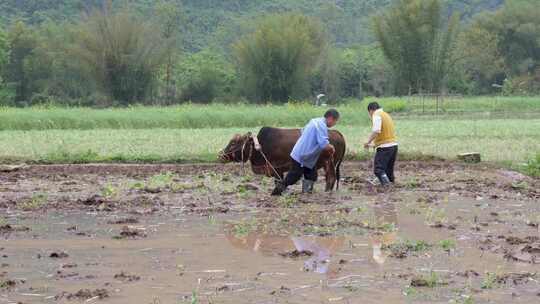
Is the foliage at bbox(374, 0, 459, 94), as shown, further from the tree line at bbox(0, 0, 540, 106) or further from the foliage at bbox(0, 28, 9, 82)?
the foliage at bbox(0, 28, 9, 82)

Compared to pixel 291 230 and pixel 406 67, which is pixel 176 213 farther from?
pixel 406 67

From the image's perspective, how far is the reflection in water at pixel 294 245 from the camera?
8805mm

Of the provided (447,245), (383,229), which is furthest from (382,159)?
(447,245)

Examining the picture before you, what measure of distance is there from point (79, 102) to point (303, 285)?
45.0m

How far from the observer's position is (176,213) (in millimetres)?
11758

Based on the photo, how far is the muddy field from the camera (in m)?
7.41

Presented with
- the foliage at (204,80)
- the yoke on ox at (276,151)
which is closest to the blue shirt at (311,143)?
the yoke on ox at (276,151)

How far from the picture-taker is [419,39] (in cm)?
5203

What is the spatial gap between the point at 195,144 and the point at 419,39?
32.5m

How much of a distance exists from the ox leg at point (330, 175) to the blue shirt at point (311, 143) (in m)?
0.64

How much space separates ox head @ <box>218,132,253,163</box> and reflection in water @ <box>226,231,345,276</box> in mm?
4040

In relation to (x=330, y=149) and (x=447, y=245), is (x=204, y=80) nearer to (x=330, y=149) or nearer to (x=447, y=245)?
(x=330, y=149)

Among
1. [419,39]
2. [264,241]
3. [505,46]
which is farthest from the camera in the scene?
[505,46]

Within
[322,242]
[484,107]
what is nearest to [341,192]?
[322,242]
